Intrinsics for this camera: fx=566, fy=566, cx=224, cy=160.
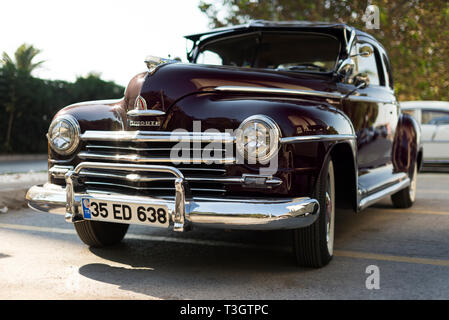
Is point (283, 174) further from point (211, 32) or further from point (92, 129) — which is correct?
point (211, 32)

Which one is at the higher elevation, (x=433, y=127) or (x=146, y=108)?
(x=146, y=108)

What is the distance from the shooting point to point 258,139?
11.3 feet

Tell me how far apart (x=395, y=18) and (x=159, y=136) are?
1510 cm

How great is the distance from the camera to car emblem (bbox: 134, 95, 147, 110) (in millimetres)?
3781

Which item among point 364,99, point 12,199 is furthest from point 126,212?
point 12,199

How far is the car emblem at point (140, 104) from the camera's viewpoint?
378 cm

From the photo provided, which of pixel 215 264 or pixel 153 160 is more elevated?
pixel 153 160

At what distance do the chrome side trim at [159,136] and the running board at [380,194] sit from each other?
1.61 meters

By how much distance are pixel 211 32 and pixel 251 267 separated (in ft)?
8.96

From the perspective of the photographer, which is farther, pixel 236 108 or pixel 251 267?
pixel 251 267

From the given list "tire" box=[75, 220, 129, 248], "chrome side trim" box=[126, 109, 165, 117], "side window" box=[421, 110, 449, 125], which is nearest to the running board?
"chrome side trim" box=[126, 109, 165, 117]

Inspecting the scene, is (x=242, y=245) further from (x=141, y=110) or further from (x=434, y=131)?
(x=434, y=131)

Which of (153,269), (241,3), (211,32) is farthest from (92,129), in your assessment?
(241,3)
